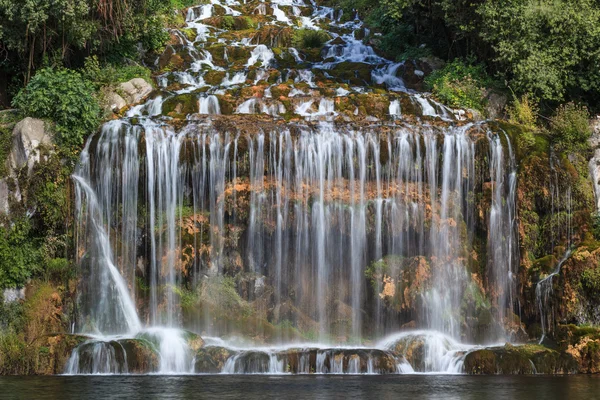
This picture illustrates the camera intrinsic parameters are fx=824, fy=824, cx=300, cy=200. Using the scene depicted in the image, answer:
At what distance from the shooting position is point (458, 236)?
23922mm

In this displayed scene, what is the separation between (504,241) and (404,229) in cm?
290

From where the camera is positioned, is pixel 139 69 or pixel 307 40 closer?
pixel 139 69

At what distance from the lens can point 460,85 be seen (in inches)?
1161

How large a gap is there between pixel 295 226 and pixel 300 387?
8.23 metres

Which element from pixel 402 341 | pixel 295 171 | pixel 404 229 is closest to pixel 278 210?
pixel 295 171

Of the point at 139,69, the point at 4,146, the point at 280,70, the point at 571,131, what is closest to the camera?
the point at 4,146

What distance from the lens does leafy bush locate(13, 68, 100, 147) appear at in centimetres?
2364

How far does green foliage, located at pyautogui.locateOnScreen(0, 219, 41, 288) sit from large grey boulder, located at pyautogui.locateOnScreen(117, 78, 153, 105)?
676 centimetres

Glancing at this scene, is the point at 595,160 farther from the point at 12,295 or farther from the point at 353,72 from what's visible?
the point at 12,295

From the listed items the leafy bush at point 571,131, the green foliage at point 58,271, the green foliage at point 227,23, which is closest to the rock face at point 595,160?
the leafy bush at point 571,131

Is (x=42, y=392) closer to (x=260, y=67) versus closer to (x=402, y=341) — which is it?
(x=402, y=341)

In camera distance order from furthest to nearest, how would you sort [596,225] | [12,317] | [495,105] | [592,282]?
[495,105]
[596,225]
[12,317]
[592,282]

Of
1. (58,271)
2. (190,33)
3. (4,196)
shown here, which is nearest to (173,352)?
(58,271)

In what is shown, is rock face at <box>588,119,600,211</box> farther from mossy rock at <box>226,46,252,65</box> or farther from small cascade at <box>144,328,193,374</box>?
mossy rock at <box>226,46,252,65</box>
